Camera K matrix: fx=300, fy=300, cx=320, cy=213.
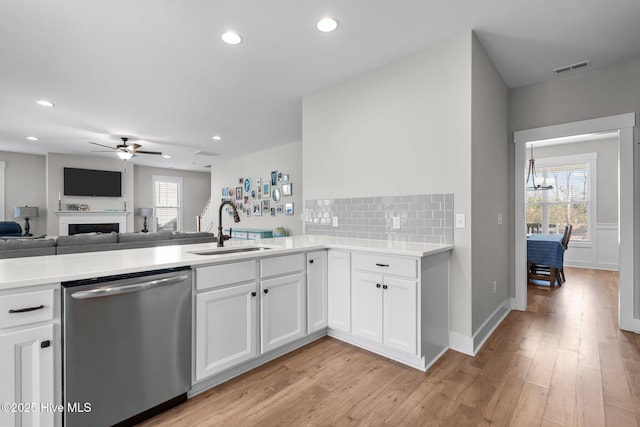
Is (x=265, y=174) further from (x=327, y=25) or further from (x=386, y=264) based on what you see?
(x=386, y=264)

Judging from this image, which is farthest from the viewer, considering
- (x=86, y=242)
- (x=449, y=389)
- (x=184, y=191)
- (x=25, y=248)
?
(x=184, y=191)

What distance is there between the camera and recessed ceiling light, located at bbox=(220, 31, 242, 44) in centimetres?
256

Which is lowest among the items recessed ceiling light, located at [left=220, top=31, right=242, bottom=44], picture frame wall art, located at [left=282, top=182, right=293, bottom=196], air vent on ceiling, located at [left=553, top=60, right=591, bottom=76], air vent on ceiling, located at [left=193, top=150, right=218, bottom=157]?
picture frame wall art, located at [left=282, top=182, right=293, bottom=196]

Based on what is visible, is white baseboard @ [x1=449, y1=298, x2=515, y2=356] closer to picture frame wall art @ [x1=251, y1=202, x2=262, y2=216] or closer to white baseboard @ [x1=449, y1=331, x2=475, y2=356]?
white baseboard @ [x1=449, y1=331, x2=475, y2=356]

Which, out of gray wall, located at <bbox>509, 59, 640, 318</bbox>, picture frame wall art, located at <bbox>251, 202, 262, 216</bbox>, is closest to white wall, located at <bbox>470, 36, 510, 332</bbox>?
gray wall, located at <bbox>509, 59, 640, 318</bbox>

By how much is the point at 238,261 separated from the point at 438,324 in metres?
1.69

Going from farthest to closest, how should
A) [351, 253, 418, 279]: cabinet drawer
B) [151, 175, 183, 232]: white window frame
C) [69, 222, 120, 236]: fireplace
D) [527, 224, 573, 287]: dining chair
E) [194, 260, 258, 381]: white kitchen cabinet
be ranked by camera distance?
[151, 175, 183, 232]: white window frame, [69, 222, 120, 236]: fireplace, [527, 224, 573, 287]: dining chair, [351, 253, 418, 279]: cabinet drawer, [194, 260, 258, 381]: white kitchen cabinet

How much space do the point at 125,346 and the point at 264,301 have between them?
920 millimetres

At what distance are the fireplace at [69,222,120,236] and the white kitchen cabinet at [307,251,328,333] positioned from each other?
7.95 metres

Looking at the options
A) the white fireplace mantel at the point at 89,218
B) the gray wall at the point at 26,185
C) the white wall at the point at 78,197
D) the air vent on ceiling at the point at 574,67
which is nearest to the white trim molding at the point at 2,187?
the gray wall at the point at 26,185

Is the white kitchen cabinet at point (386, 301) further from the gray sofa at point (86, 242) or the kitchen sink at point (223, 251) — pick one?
the gray sofa at point (86, 242)

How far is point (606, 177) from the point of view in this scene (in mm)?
6121

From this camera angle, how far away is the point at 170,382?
1789mm

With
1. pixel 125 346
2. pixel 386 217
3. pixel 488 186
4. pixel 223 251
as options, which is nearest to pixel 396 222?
pixel 386 217
